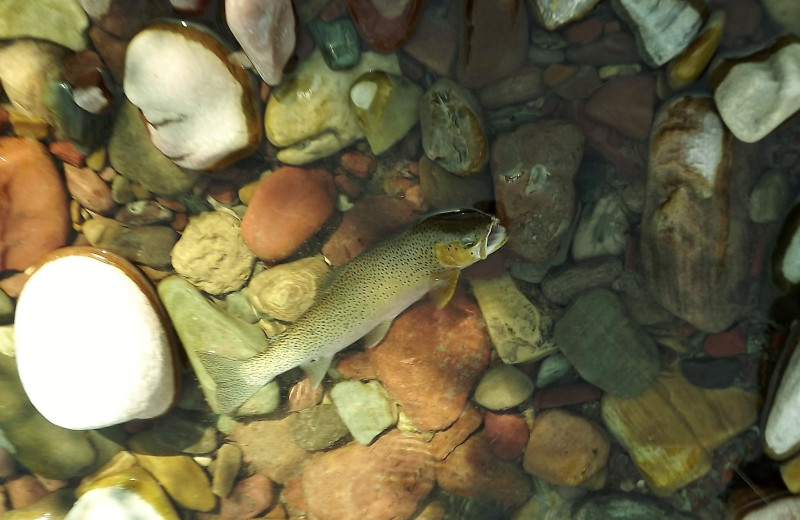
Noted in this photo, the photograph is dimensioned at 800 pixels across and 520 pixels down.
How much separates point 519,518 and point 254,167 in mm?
2919

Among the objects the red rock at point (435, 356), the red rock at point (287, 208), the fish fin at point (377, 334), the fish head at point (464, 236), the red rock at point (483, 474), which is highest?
the red rock at point (287, 208)

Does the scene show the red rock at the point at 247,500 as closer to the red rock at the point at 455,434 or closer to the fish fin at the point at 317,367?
the fish fin at the point at 317,367

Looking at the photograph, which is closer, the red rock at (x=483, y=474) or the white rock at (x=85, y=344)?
the white rock at (x=85, y=344)

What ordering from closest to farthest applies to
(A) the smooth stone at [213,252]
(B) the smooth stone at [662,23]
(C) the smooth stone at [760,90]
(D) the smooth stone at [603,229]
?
(C) the smooth stone at [760,90]
(B) the smooth stone at [662,23]
(D) the smooth stone at [603,229]
(A) the smooth stone at [213,252]

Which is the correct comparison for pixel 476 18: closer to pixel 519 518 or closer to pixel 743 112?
pixel 743 112

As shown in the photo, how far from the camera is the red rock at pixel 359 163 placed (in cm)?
309

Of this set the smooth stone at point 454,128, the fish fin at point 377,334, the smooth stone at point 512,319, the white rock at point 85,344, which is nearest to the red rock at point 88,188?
the white rock at point 85,344

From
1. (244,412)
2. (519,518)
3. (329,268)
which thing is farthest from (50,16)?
(519,518)

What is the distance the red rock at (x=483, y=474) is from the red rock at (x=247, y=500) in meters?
1.23

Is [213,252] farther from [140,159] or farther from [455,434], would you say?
[455,434]

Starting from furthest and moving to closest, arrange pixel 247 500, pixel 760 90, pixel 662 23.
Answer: pixel 247 500
pixel 662 23
pixel 760 90

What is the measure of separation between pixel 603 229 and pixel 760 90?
3.38ft

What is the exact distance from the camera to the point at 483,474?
325 cm

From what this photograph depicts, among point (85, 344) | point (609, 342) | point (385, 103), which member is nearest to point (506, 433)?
point (609, 342)
